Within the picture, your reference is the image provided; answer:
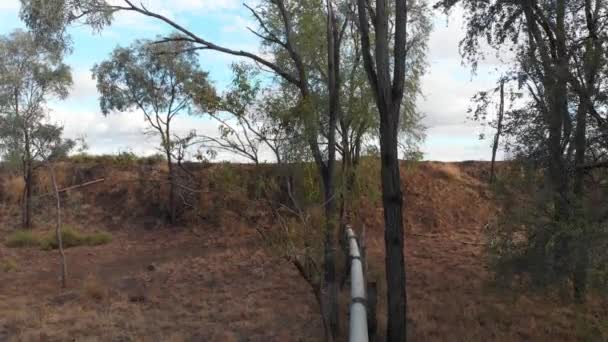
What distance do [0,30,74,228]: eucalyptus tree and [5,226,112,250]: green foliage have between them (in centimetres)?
376

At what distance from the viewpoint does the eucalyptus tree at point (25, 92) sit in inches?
923

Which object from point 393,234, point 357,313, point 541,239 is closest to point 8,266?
point 393,234

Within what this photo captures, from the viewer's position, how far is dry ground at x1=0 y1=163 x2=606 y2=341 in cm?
1157

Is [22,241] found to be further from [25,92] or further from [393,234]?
[393,234]

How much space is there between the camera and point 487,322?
39.0ft

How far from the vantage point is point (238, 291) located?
1698 cm

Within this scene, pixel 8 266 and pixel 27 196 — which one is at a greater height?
pixel 27 196

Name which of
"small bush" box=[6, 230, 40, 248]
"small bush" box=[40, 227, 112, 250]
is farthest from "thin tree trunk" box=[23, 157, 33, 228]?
"small bush" box=[40, 227, 112, 250]

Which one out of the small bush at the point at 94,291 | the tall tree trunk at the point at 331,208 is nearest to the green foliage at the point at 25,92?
the small bush at the point at 94,291

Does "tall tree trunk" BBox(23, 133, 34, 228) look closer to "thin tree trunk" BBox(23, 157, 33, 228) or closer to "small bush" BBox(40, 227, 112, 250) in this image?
"thin tree trunk" BBox(23, 157, 33, 228)

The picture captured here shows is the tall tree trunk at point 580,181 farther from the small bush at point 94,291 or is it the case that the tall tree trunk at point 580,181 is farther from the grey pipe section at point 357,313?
the small bush at point 94,291

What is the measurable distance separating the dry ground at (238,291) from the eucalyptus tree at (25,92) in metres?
4.19

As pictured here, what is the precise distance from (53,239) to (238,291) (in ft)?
41.4

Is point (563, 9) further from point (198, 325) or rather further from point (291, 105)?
point (198, 325)
